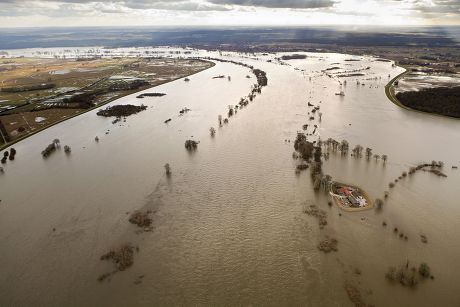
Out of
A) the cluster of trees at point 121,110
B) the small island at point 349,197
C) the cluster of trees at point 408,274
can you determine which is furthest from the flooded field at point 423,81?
the cluster of trees at point 408,274

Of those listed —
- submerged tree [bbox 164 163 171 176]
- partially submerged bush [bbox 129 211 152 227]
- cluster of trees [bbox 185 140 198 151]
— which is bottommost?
partially submerged bush [bbox 129 211 152 227]

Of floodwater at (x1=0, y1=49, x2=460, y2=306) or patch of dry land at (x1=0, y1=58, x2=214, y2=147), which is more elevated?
patch of dry land at (x1=0, y1=58, x2=214, y2=147)

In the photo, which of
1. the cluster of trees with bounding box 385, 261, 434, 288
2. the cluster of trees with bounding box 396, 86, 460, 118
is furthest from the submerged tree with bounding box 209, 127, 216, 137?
the cluster of trees with bounding box 396, 86, 460, 118

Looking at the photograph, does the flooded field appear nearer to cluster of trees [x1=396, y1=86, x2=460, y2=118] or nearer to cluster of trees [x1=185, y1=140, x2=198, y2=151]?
cluster of trees [x1=396, y1=86, x2=460, y2=118]

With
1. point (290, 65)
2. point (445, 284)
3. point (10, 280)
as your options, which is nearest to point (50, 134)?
point (10, 280)

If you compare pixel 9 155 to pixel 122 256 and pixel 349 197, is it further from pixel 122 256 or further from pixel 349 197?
pixel 349 197

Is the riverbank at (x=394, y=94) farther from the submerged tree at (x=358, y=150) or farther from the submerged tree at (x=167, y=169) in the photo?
the submerged tree at (x=167, y=169)

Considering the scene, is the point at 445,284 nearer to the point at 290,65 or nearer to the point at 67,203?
the point at 67,203
